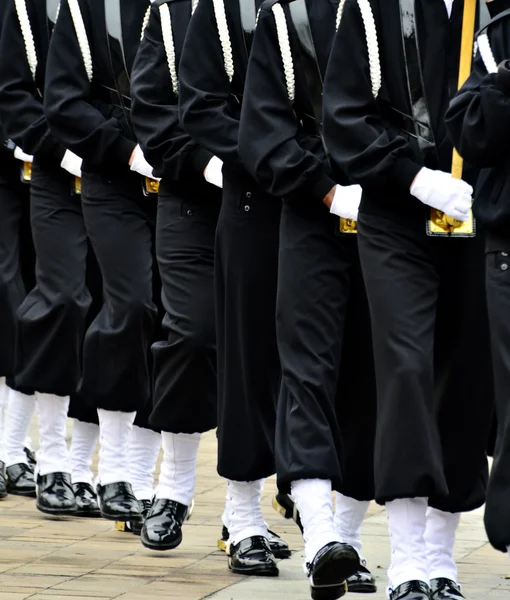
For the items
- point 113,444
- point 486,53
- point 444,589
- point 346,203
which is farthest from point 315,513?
point 113,444

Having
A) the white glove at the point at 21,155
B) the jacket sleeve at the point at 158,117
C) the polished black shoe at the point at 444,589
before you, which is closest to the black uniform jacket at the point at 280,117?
the jacket sleeve at the point at 158,117

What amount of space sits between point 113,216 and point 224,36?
1.12m

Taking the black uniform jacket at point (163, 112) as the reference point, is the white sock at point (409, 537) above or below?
below

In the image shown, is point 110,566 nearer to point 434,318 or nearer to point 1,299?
point 434,318

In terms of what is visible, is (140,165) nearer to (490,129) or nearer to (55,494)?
(55,494)

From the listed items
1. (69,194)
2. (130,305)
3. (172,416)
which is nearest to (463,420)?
(172,416)

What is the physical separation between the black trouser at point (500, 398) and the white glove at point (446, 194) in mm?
246

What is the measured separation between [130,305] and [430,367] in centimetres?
201

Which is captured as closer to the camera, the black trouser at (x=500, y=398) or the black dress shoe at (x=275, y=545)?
the black trouser at (x=500, y=398)

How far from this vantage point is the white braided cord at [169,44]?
249 inches

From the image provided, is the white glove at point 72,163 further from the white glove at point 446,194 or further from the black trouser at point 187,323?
the white glove at point 446,194

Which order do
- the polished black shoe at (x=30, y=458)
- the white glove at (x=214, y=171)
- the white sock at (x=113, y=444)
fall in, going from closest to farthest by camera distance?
the white glove at (x=214, y=171), the white sock at (x=113, y=444), the polished black shoe at (x=30, y=458)

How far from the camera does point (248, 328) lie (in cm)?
585

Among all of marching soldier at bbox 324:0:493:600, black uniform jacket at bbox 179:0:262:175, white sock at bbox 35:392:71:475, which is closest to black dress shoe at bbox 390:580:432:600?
marching soldier at bbox 324:0:493:600
